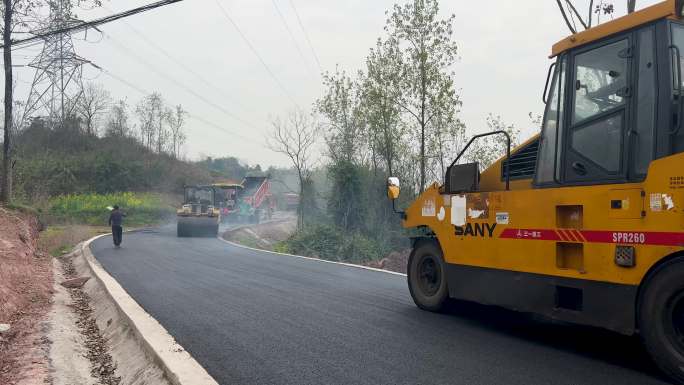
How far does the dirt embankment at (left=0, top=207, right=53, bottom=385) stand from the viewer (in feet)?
17.4

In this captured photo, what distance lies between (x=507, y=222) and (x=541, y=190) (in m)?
0.58

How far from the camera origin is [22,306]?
8.32 m

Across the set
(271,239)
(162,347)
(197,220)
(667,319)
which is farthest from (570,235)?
(271,239)

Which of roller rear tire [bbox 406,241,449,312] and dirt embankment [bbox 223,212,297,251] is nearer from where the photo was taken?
roller rear tire [bbox 406,241,449,312]

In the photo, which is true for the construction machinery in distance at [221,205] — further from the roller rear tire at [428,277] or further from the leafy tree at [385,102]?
the roller rear tire at [428,277]

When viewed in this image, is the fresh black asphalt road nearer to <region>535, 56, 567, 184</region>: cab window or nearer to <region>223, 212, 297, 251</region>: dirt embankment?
<region>535, 56, 567, 184</region>: cab window

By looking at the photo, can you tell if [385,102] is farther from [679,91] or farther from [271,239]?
[679,91]

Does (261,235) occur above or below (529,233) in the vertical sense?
below

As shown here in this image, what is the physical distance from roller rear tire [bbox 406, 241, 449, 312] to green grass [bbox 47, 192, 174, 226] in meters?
31.5

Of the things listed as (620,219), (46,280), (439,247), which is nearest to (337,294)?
(439,247)

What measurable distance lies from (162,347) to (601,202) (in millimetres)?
4234

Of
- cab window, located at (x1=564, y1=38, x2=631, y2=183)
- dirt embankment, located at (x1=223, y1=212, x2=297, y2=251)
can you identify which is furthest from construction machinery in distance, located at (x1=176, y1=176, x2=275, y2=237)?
cab window, located at (x1=564, y1=38, x2=631, y2=183)

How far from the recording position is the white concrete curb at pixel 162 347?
4351mm

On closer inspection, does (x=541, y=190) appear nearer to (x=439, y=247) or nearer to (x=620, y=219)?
(x=620, y=219)
